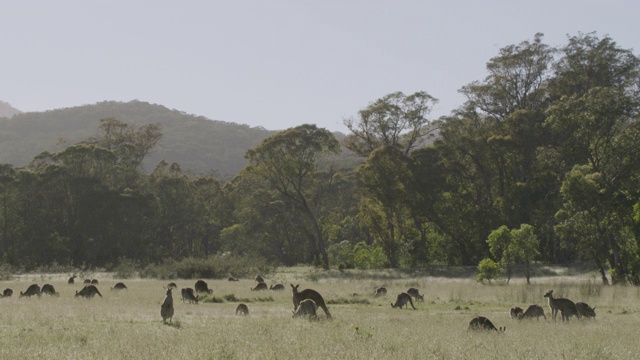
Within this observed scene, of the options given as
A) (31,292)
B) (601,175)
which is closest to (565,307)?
(601,175)

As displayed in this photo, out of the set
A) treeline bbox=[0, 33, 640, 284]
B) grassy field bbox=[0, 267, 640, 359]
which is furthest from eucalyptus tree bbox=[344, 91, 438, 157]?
grassy field bbox=[0, 267, 640, 359]

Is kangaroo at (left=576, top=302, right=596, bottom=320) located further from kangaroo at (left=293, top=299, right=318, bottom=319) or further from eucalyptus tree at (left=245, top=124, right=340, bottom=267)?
eucalyptus tree at (left=245, top=124, right=340, bottom=267)

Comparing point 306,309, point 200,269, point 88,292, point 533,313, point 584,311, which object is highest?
point 584,311

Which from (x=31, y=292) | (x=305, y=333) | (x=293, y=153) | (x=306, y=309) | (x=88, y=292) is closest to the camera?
(x=305, y=333)

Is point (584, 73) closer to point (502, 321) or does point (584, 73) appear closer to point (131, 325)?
point (502, 321)

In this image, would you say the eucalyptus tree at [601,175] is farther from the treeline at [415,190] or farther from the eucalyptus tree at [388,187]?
the eucalyptus tree at [388,187]

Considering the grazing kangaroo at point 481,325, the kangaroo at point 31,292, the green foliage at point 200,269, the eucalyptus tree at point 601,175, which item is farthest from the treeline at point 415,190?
the kangaroo at point 31,292

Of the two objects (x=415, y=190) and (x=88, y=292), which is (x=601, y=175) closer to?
(x=415, y=190)

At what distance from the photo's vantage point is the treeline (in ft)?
117

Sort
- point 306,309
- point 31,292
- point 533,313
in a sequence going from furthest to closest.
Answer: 1. point 31,292
2. point 533,313
3. point 306,309

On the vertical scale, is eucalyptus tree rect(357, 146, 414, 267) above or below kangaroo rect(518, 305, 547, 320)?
above

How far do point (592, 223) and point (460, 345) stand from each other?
1036 inches

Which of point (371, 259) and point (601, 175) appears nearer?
point (601, 175)

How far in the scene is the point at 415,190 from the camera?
2078 inches
